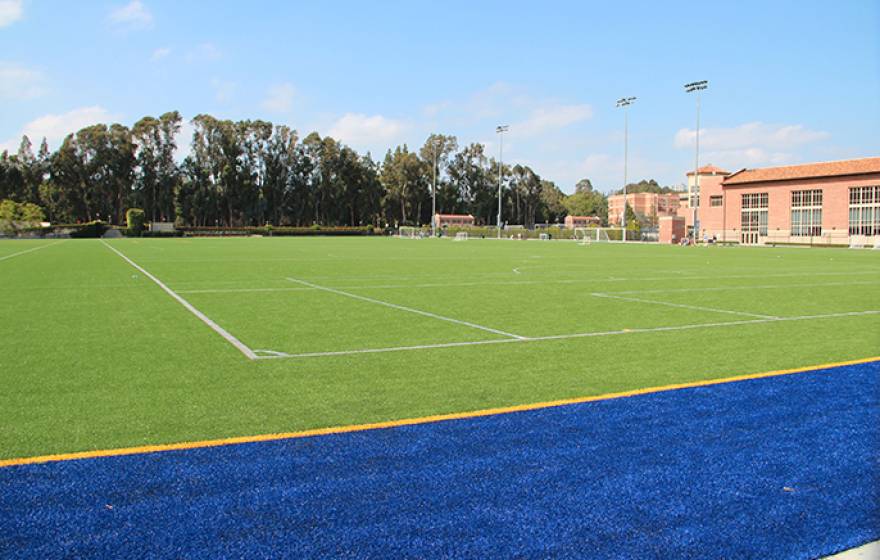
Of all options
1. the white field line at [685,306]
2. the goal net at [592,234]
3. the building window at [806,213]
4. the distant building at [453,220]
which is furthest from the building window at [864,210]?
the white field line at [685,306]

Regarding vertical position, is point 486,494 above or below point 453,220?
below

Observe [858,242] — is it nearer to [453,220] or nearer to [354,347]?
[453,220]

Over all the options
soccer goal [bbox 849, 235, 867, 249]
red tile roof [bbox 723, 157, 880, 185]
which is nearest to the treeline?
red tile roof [bbox 723, 157, 880, 185]

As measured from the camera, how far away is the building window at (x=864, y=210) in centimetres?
7188

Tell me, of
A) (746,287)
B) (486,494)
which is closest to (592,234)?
(746,287)

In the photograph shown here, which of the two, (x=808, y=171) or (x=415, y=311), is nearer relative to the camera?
(x=415, y=311)

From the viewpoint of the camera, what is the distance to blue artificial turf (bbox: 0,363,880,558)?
341 cm

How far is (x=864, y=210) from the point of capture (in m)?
73.0

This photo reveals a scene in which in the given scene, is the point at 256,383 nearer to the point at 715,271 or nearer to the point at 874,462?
the point at 874,462

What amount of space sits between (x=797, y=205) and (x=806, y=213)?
1379mm

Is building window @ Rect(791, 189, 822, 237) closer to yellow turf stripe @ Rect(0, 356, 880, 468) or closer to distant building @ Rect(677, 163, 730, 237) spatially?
distant building @ Rect(677, 163, 730, 237)

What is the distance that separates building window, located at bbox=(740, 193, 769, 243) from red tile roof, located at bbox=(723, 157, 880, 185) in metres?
2.15

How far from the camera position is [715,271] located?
2528 centimetres

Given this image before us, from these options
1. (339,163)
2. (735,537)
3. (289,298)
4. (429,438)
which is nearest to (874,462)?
(735,537)
